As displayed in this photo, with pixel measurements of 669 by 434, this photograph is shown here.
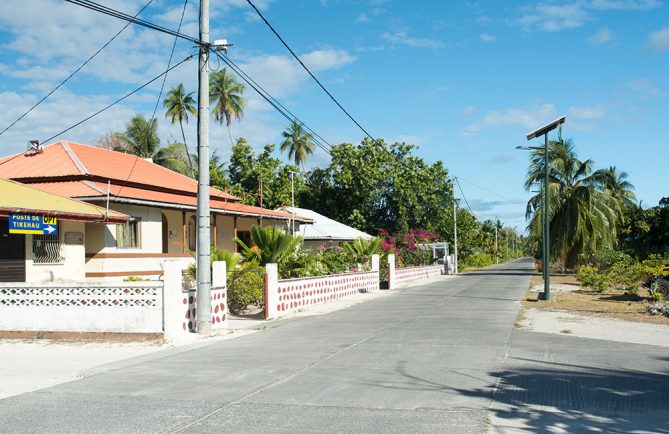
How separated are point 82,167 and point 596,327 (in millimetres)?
16687

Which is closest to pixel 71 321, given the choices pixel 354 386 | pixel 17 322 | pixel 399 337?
pixel 17 322

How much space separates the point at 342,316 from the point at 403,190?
3422 centimetres

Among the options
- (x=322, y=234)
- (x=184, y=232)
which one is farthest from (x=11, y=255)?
(x=322, y=234)

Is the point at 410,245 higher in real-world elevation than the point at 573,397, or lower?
higher

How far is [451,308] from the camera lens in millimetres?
19953

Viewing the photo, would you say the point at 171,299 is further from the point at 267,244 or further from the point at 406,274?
the point at 406,274

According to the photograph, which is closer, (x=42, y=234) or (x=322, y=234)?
(x=42, y=234)

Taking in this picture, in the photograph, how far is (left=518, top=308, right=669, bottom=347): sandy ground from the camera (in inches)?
523

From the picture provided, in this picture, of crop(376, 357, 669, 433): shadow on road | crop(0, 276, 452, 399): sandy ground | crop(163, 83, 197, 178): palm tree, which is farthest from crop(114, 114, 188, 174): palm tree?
crop(376, 357, 669, 433): shadow on road

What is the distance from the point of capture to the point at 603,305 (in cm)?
2117

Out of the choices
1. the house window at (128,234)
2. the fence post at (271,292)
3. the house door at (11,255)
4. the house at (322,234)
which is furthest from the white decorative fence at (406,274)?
the house door at (11,255)

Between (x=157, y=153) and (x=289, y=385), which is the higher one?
(x=157, y=153)

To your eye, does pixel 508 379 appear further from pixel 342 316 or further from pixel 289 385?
pixel 342 316

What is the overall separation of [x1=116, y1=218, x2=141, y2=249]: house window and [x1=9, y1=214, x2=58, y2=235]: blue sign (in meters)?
4.27
